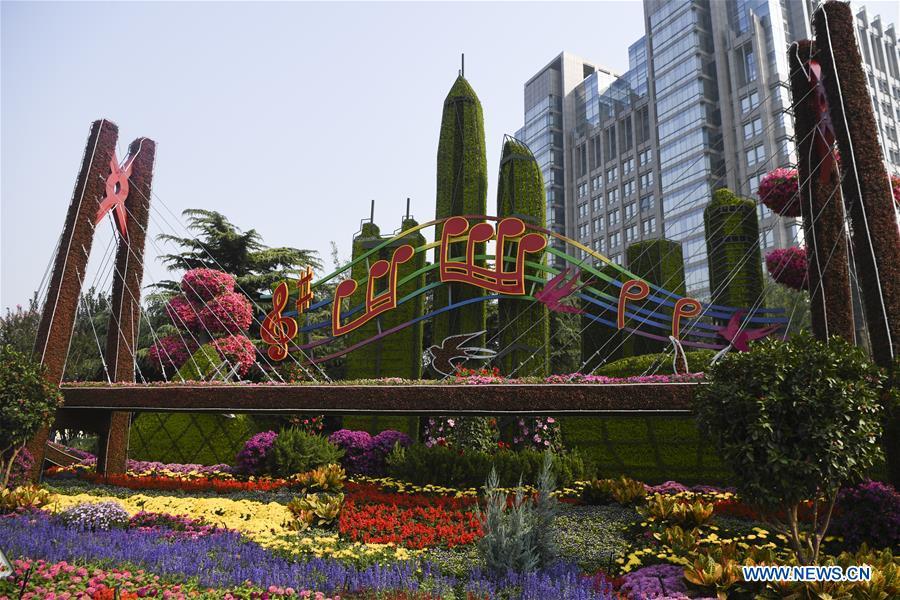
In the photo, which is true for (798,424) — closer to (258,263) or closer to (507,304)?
(507,304)

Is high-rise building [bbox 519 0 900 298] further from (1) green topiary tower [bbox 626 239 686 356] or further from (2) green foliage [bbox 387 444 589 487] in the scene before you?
(2) green foliage [bbox 387 444 589 487]

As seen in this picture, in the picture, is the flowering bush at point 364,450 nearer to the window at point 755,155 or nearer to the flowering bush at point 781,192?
the flowering bush at point 781,192

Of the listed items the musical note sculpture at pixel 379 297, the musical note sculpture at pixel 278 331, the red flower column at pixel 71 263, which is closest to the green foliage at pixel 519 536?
the musical note sculpture at pixel 379 297

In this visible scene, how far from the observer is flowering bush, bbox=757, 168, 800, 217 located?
47.1 ft

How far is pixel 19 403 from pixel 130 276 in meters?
5.31

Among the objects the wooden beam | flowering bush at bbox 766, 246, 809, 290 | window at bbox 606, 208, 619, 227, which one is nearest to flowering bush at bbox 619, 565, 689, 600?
the wooden beam

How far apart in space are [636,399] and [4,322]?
31707 millimetres

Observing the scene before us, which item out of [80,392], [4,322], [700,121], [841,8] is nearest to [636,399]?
[841,8]

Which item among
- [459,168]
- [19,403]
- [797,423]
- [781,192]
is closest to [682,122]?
[459,168]

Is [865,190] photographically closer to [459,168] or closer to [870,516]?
[870,516]

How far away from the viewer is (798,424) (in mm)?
7578

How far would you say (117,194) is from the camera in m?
17.1

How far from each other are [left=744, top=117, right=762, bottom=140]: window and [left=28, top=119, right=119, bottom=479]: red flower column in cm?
6915

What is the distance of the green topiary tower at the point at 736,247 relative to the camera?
2002cm
